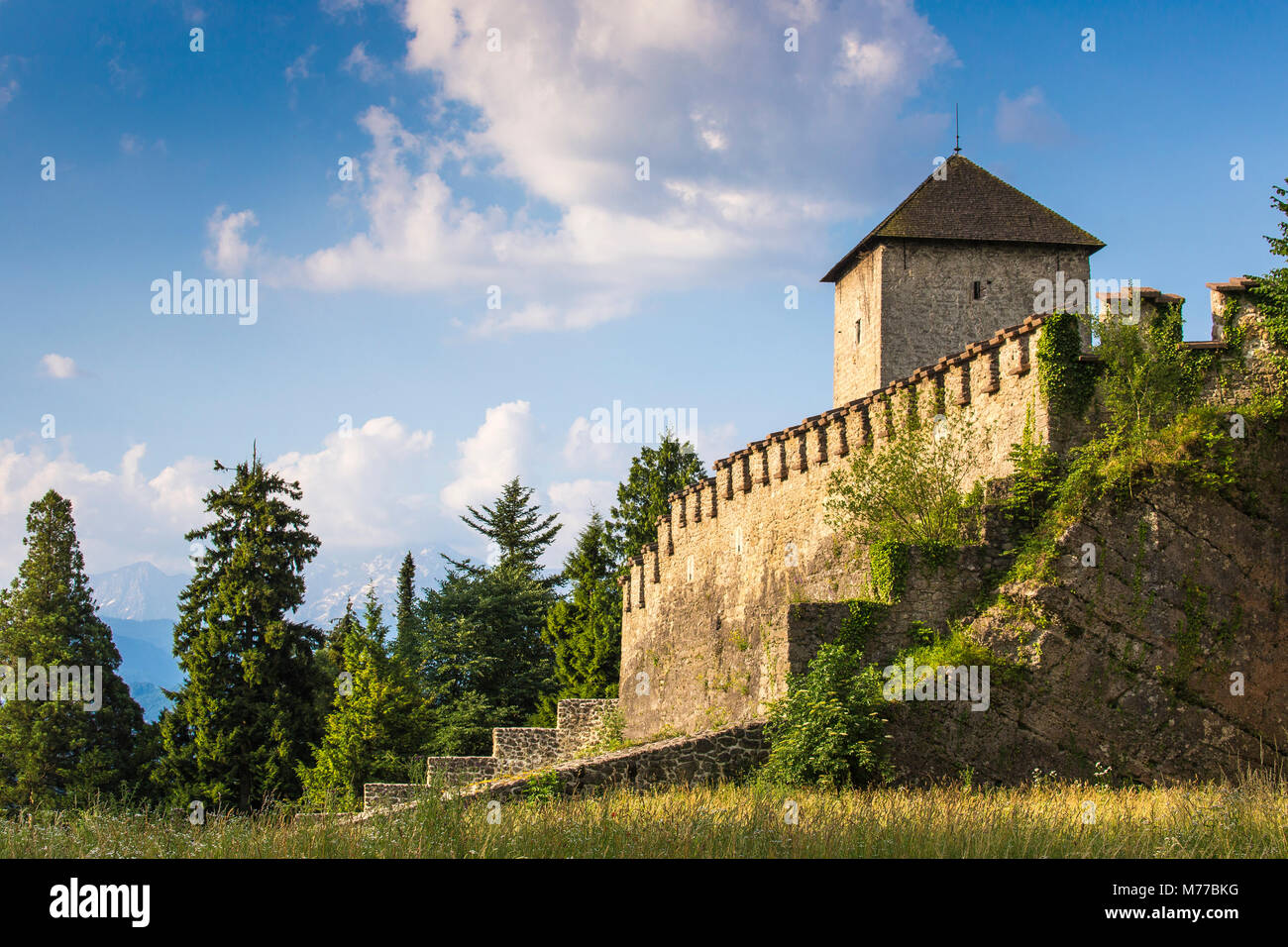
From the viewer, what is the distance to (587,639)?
42.0m

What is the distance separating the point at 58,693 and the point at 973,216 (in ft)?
113

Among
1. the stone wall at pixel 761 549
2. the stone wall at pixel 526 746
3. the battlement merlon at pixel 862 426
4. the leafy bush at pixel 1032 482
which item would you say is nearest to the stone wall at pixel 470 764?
the stone wall at pixel 526 746

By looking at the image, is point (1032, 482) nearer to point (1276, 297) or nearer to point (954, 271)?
point (1276, 297)

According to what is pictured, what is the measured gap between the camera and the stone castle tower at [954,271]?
108 ft

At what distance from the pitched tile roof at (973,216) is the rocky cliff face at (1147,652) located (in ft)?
60.6

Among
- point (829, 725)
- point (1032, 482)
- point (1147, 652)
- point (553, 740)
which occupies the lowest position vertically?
point (553, 740)

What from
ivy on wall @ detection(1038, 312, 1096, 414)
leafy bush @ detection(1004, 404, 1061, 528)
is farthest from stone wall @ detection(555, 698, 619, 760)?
ivy on wall @ detection(1038, 312, 1096, 414)

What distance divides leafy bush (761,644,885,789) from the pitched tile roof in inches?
791

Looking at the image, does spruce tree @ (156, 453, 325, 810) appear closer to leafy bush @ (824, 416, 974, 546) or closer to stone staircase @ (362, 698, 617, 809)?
stone staircase @ (362, 698, 617, 809)

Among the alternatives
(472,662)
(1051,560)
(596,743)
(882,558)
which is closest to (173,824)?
(882,558)

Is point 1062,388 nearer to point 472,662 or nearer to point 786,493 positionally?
point 786,493

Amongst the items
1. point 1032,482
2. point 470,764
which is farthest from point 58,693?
point 1032,482

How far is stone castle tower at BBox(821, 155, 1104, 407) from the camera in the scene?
33062mm

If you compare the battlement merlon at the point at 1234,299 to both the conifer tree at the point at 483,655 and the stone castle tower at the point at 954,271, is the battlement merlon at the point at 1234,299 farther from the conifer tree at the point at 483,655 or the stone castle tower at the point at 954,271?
the conifer tree at the point at 483,655
